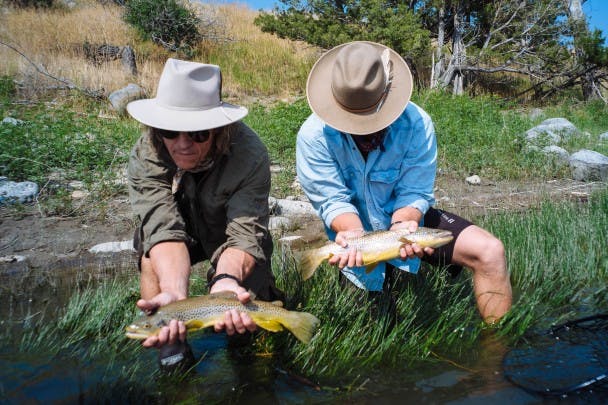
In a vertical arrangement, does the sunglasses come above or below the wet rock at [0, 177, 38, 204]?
A: above

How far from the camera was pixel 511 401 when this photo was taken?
3117mm

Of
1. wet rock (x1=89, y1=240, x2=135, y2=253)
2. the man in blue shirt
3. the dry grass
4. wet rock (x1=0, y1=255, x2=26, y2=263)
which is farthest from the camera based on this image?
the dry grass

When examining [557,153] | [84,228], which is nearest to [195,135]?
[84,228]

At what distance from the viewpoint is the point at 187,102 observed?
3.03m

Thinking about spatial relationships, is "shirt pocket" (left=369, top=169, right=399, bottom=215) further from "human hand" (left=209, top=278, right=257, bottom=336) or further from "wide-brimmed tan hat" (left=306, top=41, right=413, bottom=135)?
"human hand" (left=209, top=278, right=257, bottom=336)

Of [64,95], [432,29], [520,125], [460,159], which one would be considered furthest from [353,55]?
[432,29]

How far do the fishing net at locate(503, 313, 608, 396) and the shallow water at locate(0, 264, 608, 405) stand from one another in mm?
73

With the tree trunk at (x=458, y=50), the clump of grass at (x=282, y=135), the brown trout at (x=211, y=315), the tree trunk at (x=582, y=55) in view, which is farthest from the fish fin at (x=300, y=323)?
the tree trunk at (x=582, y=55)

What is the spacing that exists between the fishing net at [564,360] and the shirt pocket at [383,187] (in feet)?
4.19

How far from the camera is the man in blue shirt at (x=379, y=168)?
132 inches

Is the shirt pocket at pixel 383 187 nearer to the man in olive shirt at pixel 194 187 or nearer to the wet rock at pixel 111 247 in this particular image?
the man in olive shirt at pixel 194 187

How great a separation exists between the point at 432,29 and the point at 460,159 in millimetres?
10882

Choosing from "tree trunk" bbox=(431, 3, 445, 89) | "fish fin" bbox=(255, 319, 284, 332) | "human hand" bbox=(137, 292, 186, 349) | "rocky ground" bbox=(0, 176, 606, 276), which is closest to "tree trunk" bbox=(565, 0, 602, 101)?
"tree trunk" bbox=(431, 3, 445, 89)

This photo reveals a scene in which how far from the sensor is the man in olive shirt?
3004 millimetres
